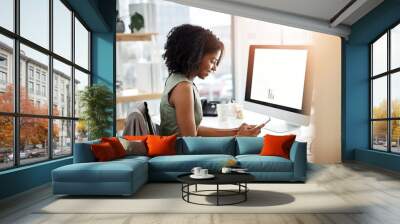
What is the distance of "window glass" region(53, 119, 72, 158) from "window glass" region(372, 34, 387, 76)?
5.69 m

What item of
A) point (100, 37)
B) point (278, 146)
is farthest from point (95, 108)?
point (278, 146)

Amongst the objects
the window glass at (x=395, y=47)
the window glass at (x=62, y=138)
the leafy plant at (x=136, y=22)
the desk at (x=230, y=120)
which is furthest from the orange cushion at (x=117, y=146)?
the window glass at (x=395, y=47)

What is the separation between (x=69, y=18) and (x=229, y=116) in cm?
364

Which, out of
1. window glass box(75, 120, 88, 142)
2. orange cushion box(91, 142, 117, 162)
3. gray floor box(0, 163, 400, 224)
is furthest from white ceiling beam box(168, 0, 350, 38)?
gray floor box(0, 163, 400, 224)

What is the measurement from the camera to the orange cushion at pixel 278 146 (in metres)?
6.06

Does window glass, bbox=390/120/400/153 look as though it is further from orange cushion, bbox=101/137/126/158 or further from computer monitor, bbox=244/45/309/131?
orange cushion, bbox=101/137/126/158

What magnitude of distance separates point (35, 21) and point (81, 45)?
236 centimetres

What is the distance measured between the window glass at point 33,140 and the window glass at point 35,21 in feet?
3.49

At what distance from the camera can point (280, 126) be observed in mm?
9617

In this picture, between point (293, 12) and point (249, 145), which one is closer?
point (249, 145)

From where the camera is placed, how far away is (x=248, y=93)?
9961 mm

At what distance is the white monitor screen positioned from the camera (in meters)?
9.35

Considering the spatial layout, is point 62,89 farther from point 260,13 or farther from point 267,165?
point 260,13

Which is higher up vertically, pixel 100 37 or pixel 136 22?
pixel 136 22
